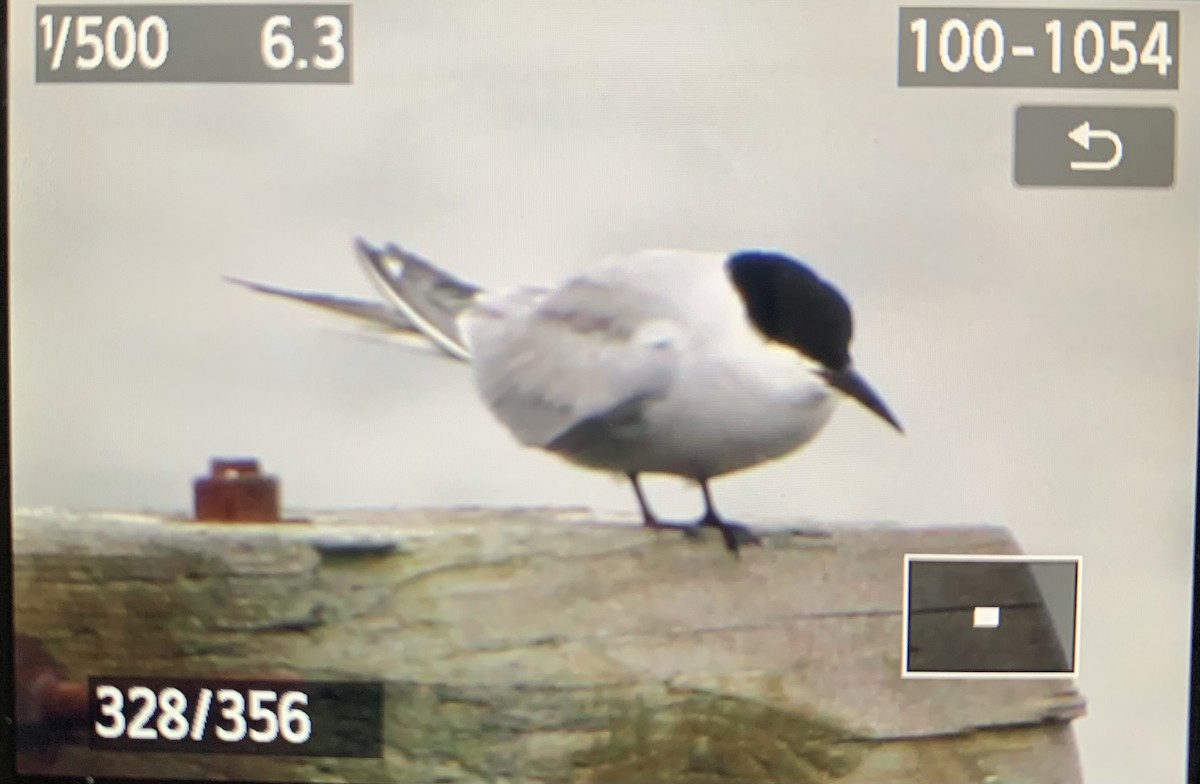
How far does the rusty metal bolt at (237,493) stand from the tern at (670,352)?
0.13m

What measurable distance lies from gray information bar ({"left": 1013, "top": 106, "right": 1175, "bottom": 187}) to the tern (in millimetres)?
172

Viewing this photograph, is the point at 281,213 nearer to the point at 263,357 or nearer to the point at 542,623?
A: the point at 263,357

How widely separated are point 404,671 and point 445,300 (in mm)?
273

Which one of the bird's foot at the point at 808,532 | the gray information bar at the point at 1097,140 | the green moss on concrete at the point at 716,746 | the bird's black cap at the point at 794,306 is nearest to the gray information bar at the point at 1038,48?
the gray information bar at the point at 1097,140

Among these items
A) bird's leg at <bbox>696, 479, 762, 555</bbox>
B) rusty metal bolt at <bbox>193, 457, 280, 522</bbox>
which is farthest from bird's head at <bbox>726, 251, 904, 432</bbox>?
rusty metal bolt at <bbox>193, 457, 280, 522</bbox>

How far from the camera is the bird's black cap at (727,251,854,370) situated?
808 millimetres

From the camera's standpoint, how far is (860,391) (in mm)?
813

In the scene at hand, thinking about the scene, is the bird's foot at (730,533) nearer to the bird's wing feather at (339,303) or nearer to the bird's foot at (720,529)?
the bird's foot at (720,529)

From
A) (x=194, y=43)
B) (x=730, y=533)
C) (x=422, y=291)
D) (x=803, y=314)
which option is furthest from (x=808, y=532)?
(x=194, y=43)

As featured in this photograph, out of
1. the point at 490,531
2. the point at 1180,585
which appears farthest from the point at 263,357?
the point at 1180,585

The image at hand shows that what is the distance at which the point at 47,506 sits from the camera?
0.83 m

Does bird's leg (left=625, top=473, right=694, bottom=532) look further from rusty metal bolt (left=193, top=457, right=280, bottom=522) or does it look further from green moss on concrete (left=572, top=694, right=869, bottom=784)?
rusty metal bolt (left=193, top=457, right=280, bottom=522)

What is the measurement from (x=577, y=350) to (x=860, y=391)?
21 centimetres

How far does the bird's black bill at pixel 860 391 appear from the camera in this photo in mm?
812
